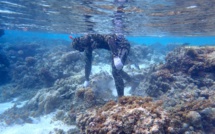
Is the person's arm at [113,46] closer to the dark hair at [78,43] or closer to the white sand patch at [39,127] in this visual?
the dark hair at [78,43]

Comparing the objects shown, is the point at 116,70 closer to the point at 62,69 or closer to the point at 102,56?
the point at 62,69

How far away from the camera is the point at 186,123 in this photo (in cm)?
498

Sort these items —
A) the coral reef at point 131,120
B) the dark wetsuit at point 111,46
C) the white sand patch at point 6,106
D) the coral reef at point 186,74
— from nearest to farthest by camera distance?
1. the coral reef at point 131,120
2. the dark wetsuit at point 111,46
3. the coral reef at point 186,74
4. the white sand patch at point 6,106

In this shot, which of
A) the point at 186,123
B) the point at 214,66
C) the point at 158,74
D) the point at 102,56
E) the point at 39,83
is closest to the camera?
the point at 186,123

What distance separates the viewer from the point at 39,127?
8461 millimetres

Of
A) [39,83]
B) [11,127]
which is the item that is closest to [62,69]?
[39,83]

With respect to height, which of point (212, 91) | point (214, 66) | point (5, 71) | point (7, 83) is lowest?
point (7, 83)

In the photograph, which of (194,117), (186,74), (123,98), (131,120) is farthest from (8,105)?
(194,117)

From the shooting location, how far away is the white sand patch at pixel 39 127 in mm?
7981

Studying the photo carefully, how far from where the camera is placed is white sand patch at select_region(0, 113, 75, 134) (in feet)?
26.2

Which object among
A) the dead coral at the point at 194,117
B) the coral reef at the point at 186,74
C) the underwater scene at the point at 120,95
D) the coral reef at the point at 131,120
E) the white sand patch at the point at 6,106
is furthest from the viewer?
the white sand patch at the point at 6,106

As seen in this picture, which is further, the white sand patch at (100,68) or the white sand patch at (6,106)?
the white sand patch at (100,68)

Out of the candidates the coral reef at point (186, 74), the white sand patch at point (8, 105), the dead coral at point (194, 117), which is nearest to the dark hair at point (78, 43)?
the coral reef at point (186, 74)

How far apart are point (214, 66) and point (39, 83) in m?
13.0
